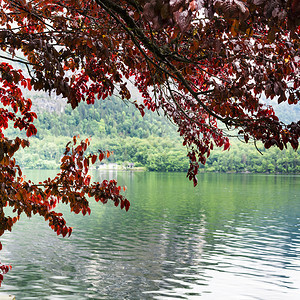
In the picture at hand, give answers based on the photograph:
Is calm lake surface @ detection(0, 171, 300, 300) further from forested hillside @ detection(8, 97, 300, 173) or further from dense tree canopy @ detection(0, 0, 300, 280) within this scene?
forested hillside @ detection(8, 97, 300, 173)

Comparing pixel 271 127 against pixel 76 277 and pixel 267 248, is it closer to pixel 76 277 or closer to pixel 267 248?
pixel 76 277

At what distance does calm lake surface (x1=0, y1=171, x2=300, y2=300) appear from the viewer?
38.9ft

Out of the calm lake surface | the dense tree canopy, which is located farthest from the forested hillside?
the dense tree canopy

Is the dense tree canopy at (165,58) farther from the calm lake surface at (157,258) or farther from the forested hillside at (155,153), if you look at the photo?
the forested hillside at (155,153)

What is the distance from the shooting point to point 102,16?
14.6 ft

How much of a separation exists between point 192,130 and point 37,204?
94.3 inches

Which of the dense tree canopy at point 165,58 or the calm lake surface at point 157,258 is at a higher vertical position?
the dense tree canopy at point 165,58

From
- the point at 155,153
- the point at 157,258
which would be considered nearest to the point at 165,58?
the point at 157,258

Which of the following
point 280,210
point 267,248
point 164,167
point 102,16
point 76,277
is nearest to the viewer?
point 102,16

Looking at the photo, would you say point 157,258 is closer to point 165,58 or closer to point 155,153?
point 165,58

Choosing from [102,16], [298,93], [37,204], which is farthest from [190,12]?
[37,204]

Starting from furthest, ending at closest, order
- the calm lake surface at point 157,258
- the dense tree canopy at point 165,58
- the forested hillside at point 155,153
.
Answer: the forested hillside at point 155,153 < the calm lake surface at point 157,258 < the dense tree canopy at point 165,58

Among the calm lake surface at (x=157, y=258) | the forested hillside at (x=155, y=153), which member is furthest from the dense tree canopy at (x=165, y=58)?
the forested hillside at (x=155, y=153)

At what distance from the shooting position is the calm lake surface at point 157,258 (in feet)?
38.9
